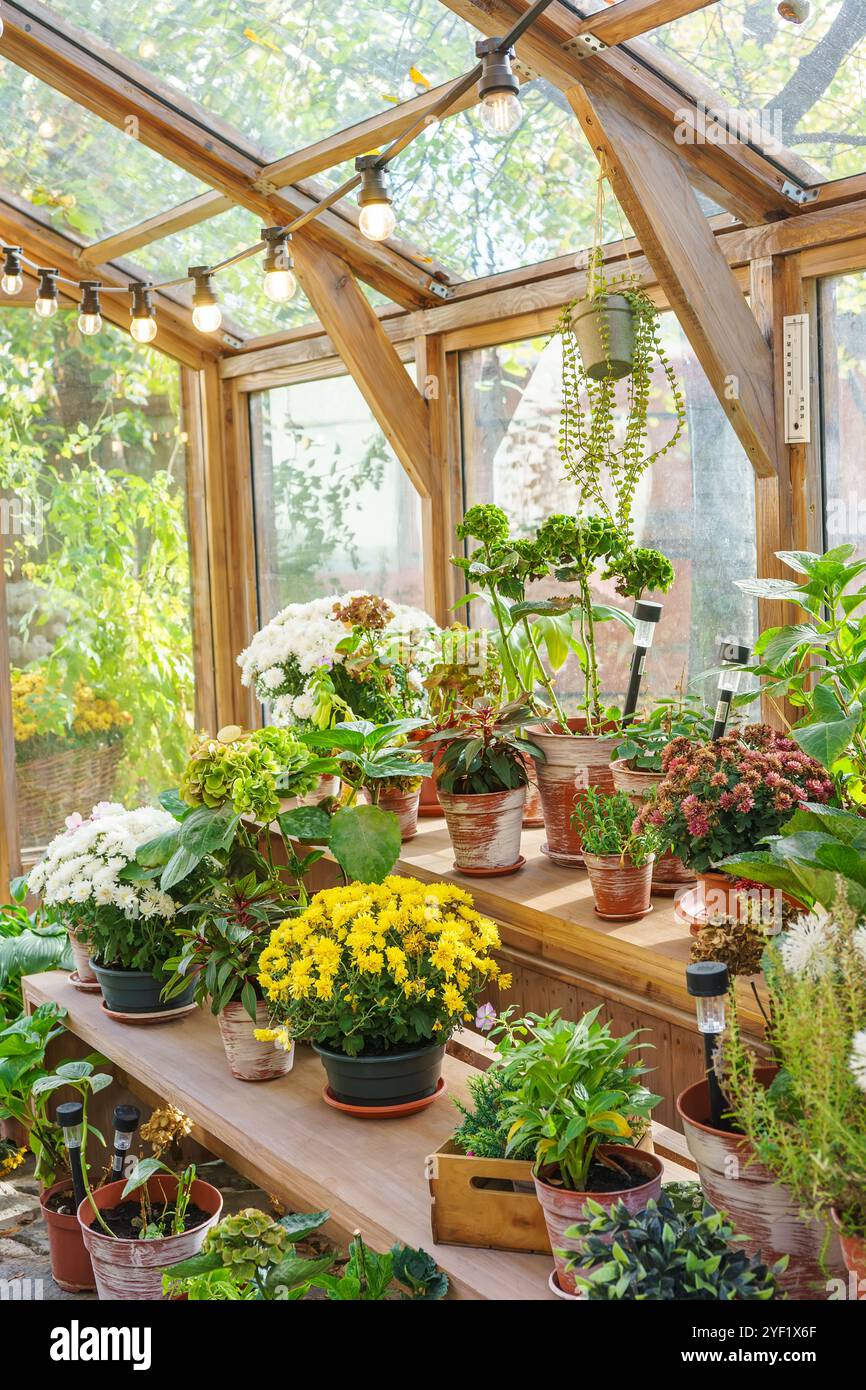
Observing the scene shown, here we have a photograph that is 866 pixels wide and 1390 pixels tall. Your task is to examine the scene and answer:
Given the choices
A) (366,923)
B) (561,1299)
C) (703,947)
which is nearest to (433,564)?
(366,923)

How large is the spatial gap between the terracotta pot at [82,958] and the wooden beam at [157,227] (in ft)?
7.05

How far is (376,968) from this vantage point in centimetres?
174

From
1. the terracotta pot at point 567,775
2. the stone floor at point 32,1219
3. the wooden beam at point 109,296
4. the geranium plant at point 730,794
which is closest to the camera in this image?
the geranium plant at point 730,794

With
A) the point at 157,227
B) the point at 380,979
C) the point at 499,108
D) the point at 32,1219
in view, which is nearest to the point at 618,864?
the point at 380,979

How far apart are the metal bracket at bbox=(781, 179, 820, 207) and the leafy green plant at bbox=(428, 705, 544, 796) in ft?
4.17

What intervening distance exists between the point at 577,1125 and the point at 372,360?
9.21 ft

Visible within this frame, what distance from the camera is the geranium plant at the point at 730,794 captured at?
5.40 feet

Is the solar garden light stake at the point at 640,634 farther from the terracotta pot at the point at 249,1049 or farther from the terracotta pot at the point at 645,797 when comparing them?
the terracotta pot at the point at 249,1049

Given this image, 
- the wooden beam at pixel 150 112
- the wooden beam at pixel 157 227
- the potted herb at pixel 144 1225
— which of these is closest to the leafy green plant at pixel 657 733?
the potted herb at pixel 144 1225

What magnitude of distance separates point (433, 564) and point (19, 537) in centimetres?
178

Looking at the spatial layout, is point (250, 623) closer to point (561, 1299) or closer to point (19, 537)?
point (19, 537)

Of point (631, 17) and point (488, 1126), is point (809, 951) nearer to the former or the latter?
point (488, 1126)

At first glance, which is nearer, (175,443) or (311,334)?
(311,334)

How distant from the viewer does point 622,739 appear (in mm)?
2080
